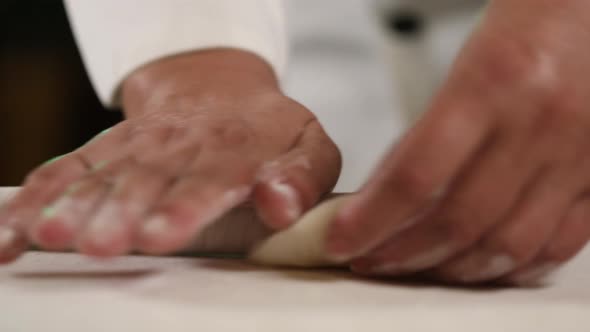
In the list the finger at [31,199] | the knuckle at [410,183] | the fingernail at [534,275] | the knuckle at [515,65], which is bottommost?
the fingernail at [534,275]

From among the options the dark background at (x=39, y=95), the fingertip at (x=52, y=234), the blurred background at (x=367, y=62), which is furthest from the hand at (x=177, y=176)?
the dark background at (x=39, y=95)

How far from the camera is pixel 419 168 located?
1.05 feet

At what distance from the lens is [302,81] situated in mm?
1015

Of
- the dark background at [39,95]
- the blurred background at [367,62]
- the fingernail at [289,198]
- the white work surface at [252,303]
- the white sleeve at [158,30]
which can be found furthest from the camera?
the dark background at [39,95]

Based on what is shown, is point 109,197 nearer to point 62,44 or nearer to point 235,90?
point 235,90

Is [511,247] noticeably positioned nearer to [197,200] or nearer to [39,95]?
[197,200]

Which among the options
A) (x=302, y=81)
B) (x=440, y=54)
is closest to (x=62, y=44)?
(x=302, y=81)

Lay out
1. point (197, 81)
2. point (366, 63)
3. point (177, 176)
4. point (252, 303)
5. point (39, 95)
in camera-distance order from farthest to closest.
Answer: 1. point (39, 95)
2. point (366, 63)
3. point (197, 81)
4. point (177, 176)
5. point (252, 303)

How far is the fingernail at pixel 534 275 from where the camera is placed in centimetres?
38

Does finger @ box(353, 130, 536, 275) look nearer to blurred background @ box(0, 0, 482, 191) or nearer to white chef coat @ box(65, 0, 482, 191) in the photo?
white chef coat @ box(65, 0, 482, 191)

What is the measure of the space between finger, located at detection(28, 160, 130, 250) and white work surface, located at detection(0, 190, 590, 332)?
23 millimetres

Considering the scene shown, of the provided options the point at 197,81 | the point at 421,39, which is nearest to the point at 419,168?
the point at 197,81

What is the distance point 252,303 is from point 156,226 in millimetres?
79

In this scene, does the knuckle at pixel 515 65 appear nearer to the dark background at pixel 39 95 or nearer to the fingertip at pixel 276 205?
the fingertip at pixel 276 205
